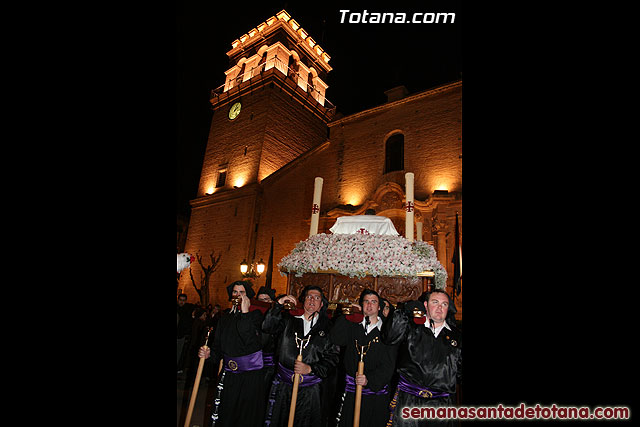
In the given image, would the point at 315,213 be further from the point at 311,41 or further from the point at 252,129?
the point at 311,41

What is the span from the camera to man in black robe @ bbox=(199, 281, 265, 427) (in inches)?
179

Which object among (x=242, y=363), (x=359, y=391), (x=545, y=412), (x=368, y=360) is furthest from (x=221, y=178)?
(x=545, y=412)

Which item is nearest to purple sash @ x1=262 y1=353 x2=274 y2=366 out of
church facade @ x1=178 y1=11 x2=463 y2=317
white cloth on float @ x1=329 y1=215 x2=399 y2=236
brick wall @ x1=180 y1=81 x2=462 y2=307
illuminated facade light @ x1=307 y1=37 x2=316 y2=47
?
white cloth on float @ x1=329 y1=215 x2=399 y2=236

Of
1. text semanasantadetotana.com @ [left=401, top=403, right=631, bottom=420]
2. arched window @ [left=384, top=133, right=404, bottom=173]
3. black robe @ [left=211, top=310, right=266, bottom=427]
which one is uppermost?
arched window @ [left=384, top=133, right=404, bottom=173]

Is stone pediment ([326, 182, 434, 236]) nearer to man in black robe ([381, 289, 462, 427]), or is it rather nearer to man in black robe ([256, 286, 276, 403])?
man in black robe ([256, 286, 276, 403])

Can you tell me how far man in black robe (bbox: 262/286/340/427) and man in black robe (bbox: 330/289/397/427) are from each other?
0.24m

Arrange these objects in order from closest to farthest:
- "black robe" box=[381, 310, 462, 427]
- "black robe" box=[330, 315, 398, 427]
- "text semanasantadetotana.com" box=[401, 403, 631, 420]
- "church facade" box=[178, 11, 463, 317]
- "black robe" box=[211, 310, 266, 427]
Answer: "text semanasantadetotana.com" box=[401, 403, 631, 420] < "black robe" box=[381, 310, 462, 427] < "black robe" box=[330, 315, 398, 427] < "black robe" box=[211, 310, 266, 427] < "church facade" box=[178, 11, 463, 317]

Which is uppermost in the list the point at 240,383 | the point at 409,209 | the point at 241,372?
the point at 409,209

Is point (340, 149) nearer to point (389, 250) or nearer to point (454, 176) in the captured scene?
point (454, 176)

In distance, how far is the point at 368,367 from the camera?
4270 mm

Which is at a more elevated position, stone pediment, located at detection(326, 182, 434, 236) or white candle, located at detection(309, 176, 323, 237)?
stone pediment, located at detection(326, 182, 434, 236)

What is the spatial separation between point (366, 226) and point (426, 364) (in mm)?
2350

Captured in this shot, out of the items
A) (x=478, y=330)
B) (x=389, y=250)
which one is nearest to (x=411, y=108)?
(x=389, y=250)

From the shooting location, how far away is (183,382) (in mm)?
8469
